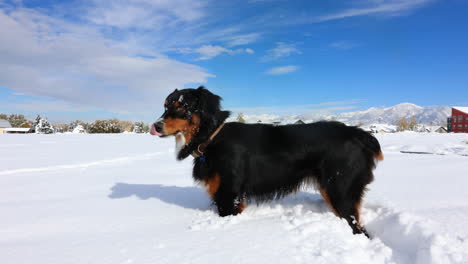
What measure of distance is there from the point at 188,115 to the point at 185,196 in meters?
1.69

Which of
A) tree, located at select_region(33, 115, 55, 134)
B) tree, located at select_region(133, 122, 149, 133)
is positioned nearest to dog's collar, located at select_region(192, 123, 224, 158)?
tree, located at select_region(133, 122, 149, 133)

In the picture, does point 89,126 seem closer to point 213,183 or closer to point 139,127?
point 139,127

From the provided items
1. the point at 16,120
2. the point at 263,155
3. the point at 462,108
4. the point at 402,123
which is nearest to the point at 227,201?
the point at 263,155

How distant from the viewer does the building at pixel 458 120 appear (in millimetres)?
66688

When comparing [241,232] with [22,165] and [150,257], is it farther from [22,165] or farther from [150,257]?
[22,165]

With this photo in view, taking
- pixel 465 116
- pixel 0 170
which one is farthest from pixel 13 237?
pixel 465 116

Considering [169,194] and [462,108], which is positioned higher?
[462,108]

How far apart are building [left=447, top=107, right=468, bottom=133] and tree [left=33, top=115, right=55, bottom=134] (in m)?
99.4

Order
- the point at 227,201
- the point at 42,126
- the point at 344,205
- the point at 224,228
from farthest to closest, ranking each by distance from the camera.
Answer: the point at 42,126 < the point at 227,201 < the point at 344,205 < the point at 224,228

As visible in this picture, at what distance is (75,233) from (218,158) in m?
1.66

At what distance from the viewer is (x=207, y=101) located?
309cm

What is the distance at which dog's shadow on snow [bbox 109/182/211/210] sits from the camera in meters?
3.65

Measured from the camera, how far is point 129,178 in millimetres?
6031

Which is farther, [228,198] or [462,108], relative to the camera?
[462,108]
